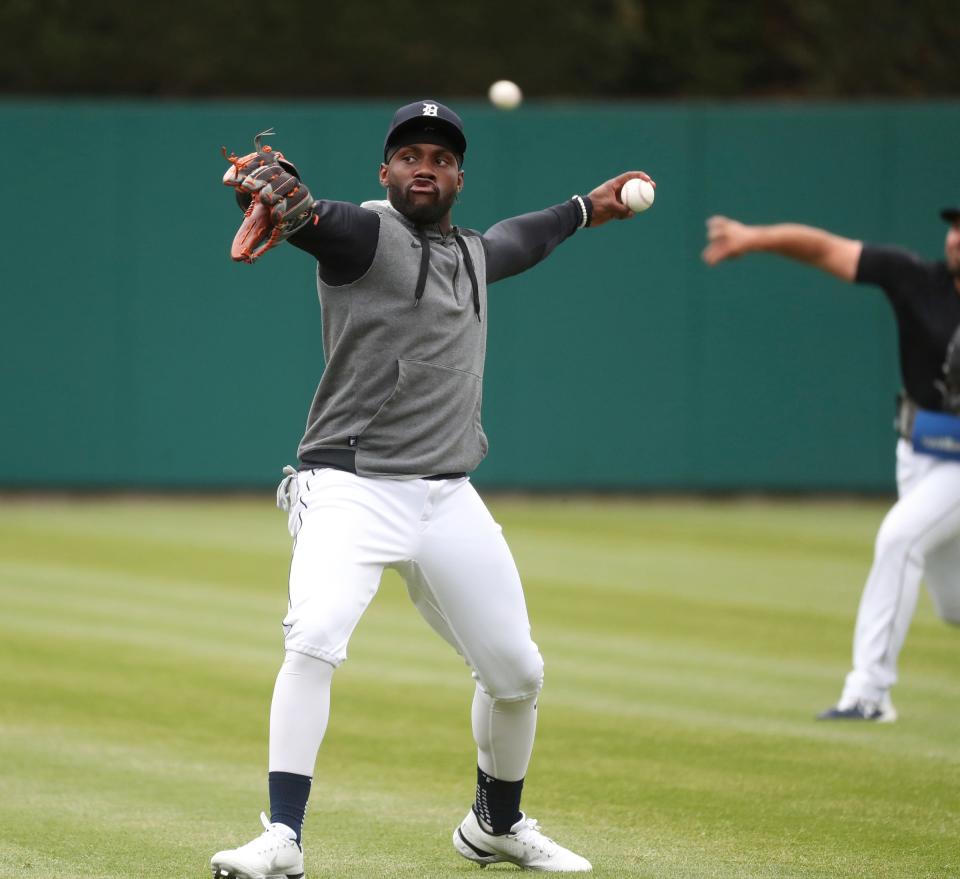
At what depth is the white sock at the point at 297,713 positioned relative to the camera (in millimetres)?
4719

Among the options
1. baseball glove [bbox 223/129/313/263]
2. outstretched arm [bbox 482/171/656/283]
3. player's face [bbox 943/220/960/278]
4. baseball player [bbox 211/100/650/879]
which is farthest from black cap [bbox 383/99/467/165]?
player's face [bbox 943/220/960/278]

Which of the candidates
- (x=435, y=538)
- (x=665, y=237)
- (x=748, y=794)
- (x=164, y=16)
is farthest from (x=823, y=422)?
(x=435, y=538)

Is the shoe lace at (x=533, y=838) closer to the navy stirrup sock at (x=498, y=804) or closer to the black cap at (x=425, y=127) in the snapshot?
the navy stirrup sock at (x=498, y=804)

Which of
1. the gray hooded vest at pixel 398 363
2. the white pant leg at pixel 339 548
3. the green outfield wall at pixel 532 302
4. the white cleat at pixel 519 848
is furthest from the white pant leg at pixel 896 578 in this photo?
the green outfield wall at pixel 532 302

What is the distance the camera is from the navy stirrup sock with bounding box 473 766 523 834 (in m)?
5.21

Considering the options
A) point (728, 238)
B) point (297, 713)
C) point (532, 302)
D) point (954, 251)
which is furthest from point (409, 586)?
point (532, 302)

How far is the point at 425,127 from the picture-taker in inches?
198

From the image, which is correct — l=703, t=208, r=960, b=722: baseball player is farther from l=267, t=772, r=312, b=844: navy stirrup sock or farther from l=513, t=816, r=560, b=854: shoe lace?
l=267, t=772, r=312, b=844: navy stirrup sock

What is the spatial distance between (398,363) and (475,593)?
2.22ft

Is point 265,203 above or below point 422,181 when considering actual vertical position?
below

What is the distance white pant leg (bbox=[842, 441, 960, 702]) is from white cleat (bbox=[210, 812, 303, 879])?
3697mm

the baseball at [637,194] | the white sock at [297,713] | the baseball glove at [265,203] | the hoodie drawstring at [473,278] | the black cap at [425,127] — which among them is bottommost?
the white sock at [297,713]

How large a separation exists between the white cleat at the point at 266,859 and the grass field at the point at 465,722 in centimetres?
49

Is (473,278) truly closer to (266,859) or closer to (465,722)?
(266,859)
